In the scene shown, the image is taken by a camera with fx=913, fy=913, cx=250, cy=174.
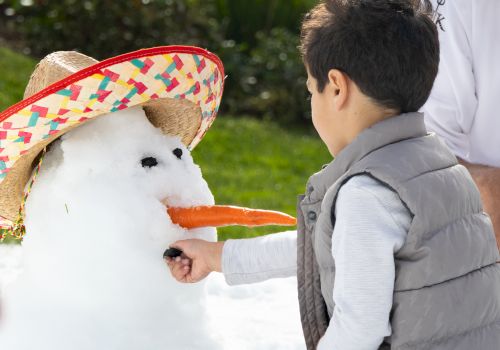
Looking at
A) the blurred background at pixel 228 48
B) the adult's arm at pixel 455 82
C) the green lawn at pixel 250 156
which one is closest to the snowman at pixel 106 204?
the adult's arm at pixel 455 82

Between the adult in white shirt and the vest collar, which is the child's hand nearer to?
the vest collar

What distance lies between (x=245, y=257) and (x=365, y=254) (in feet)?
1.43

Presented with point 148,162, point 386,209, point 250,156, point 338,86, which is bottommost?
point 250,156

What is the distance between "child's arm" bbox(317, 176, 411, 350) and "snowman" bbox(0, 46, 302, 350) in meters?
0.50

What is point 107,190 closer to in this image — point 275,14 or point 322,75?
point 322,75

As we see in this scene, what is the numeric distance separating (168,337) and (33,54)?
16.5 ft

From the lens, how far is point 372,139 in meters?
1.95

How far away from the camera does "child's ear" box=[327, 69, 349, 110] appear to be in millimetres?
1965

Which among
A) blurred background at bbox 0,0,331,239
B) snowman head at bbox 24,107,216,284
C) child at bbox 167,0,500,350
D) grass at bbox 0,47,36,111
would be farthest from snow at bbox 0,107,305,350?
grass at bbox 0,47,36,111

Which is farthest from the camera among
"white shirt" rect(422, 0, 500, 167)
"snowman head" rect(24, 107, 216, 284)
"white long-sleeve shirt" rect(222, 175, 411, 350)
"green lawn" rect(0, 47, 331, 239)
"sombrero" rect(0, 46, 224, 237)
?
"green lawn" rect(0, 47, 331, 239)

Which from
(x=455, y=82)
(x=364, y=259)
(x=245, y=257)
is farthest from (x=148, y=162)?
(x=455, y=82)

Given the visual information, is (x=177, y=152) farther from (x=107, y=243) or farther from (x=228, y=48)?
(x=228, y=48)

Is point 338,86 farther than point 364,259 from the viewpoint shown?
Yes

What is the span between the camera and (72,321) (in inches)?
92.1
